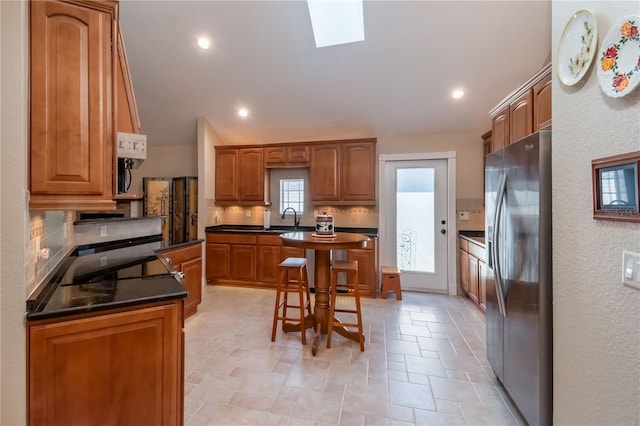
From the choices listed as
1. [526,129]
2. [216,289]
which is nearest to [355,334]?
[526,129]

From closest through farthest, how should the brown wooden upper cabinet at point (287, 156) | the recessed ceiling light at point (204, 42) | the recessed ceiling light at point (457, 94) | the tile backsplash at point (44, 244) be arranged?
1. the tile backsplash at point (44, 244)
2. the recessed ceiling light at point (204, 42)
3. the recessed ceiling light at point (457, 94)
4. the brown wooden upper cabinet at point (287, 156)

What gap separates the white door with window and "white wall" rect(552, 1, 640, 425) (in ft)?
9.91

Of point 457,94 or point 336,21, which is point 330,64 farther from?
point 457,94

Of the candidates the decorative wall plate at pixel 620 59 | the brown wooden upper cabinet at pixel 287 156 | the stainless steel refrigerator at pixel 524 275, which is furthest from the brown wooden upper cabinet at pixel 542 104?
the brown wooden upper cabinet at pixel 287 156

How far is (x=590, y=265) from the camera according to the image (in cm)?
120

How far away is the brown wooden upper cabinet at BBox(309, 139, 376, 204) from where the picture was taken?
14.4 ft

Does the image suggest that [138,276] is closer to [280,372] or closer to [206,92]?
[280,372]

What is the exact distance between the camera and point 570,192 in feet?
4.32

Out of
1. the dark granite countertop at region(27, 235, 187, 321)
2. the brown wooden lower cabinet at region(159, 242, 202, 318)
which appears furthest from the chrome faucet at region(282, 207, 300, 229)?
the dark granite countertop at region(27, 235, 187, 321)

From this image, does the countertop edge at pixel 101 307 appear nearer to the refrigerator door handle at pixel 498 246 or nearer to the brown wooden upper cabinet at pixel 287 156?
the refrigerator door handle at pixel 498 246

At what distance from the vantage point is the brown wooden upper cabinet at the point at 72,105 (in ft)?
4.02

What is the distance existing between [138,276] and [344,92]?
133 inches

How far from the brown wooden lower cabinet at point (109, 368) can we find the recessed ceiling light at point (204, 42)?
328 centimetres

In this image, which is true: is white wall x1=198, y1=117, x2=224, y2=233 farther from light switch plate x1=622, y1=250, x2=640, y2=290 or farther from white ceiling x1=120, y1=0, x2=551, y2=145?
light switch plate x1=622, y1=250, x2=640, y2=290
